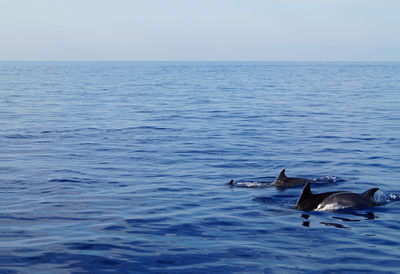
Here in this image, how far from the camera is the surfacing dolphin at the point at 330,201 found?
40.3 ft

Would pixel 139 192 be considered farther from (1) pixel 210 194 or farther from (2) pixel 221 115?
(2) pixel 221 115

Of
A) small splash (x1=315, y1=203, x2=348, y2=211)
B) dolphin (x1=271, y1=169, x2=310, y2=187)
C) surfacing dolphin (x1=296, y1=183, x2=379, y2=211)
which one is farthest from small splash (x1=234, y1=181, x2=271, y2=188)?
small splash (x1=315, y1=203, x2=348, y2=211)

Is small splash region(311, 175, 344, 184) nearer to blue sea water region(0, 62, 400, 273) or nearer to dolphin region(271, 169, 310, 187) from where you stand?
blue sea water region(0, 62, 400, 273)

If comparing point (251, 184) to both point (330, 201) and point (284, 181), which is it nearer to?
point (284, 181)

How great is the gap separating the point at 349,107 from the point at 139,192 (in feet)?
93.5

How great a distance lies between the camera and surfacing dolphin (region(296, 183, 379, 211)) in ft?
40.3

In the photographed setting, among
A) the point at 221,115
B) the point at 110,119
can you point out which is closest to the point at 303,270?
the point at 110,119

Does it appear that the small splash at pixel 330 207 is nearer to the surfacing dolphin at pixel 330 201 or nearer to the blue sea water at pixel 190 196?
the surfacing dolphin at pixel 330 201

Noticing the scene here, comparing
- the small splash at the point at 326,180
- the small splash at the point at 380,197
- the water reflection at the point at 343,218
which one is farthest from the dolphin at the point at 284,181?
the water reflection at the point at 343,218

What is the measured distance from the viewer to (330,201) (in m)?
12.4

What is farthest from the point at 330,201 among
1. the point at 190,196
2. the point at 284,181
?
the point at 190,196

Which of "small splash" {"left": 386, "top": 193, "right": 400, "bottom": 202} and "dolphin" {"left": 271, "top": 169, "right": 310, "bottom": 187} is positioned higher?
"dolphin" {"left": 271, "top": 169, "right": 310, "bottom": 187}

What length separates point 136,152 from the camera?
818 inches

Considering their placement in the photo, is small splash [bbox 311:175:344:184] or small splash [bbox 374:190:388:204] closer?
small splash [bbox 374:190:388:204]
